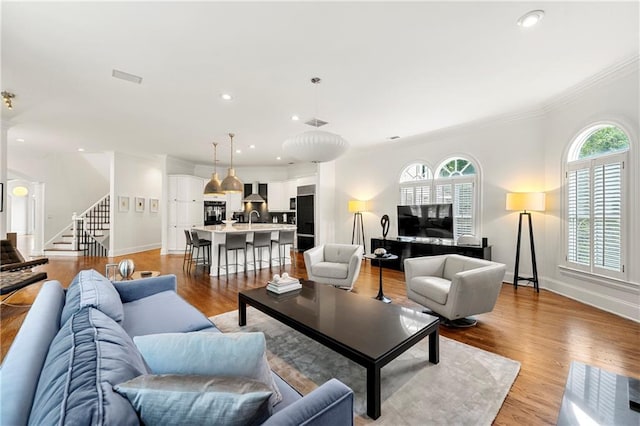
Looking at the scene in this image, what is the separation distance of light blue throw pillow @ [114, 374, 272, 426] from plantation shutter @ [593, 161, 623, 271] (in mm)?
4604

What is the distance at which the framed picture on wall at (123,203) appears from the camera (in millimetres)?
7555

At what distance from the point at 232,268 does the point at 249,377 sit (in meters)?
5.02

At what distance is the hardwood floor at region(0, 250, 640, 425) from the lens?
1.92 m

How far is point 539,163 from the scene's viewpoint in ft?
14.8

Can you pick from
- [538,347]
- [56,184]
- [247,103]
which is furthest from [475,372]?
[56,184]

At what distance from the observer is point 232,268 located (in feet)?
18.8

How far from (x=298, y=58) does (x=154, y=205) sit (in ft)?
26.9

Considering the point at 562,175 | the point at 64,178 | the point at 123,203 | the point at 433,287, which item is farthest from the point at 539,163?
the point at 64,178

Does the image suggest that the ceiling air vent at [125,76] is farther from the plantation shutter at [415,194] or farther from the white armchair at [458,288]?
the plantation shutter at [415,194]

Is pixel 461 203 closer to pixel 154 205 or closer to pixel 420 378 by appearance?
pixel 420 378

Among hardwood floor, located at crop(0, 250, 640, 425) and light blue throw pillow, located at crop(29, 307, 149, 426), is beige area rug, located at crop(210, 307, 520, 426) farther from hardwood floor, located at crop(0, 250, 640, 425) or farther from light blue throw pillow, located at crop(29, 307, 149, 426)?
light blue throw pillow, located at crop(29, 307, 149, 426)

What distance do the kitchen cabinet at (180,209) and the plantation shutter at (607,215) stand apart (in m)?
8.85

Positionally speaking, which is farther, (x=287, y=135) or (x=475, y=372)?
(x=287, y=135)

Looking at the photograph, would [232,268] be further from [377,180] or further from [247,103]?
[377,180]
